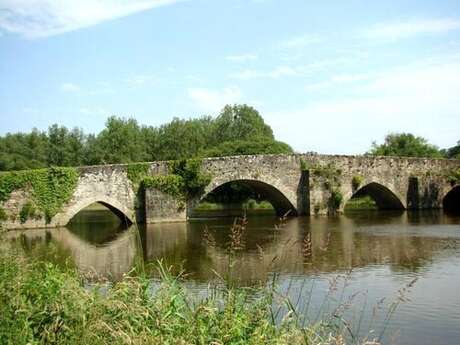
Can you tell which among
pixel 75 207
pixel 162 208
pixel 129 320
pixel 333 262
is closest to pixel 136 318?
pixel 129 320

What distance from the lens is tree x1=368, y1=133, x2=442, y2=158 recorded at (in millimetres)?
48844

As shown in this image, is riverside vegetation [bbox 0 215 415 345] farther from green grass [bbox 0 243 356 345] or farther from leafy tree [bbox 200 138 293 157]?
leafy tree [bbox 200 138 293 157]

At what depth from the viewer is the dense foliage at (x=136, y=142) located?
176 feet

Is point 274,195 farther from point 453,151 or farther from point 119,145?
point 453,151

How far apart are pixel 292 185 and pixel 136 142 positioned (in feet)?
107

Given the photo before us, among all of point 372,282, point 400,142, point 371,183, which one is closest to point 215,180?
point 371,183

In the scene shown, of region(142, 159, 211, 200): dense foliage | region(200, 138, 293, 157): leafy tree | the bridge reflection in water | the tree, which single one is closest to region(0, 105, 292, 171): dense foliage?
region(200, 138, 293, 157): leafy tree

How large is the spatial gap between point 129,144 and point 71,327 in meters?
51.1

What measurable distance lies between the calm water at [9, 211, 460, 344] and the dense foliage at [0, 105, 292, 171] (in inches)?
1230

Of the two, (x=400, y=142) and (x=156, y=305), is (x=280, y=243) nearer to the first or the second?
(x=156, y=305)

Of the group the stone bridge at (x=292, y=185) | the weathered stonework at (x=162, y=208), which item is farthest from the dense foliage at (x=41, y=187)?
the weathered stonework at (x=162, y=208)

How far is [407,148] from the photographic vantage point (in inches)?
1945

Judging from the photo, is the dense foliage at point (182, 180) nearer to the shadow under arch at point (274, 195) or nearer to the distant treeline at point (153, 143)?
the shadow under arch at point (274, 195)

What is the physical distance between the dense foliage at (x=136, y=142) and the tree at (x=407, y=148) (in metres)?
10.7
